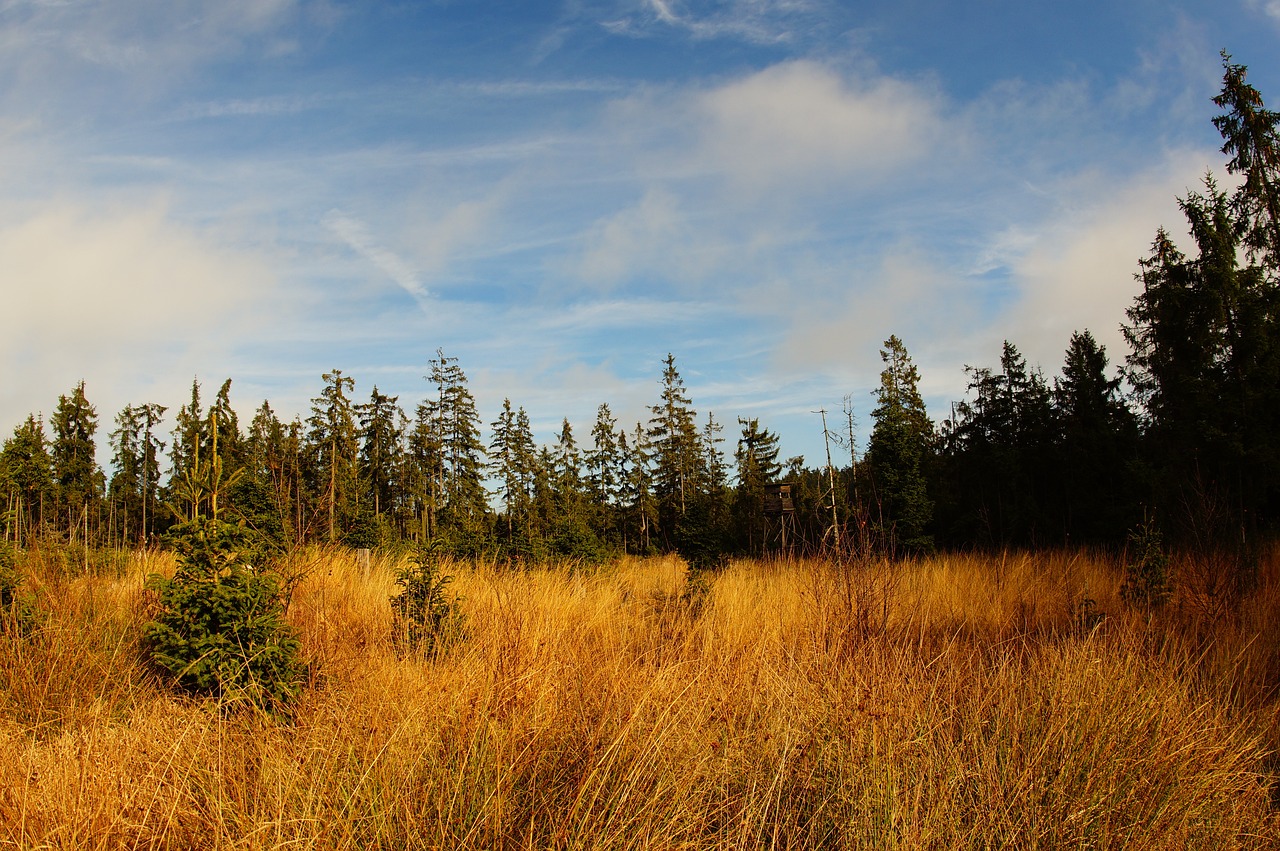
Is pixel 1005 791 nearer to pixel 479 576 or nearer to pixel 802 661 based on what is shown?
pixel 802 661

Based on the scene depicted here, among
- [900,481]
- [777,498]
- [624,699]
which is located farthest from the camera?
[900,481]

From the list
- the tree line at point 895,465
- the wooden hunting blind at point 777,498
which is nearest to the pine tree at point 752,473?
the tree line at point 895,465

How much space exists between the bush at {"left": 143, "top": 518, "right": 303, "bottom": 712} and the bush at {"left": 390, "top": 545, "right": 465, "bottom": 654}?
104 cm

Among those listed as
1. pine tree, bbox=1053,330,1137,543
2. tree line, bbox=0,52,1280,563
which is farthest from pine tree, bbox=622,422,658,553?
pine tree, bbox=1053,330,1137,543

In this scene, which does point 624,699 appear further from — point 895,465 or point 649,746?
point 895,465

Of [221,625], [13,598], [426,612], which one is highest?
[13,598]

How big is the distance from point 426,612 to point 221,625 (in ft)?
5.10

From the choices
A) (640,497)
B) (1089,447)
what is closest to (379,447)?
(640,497)

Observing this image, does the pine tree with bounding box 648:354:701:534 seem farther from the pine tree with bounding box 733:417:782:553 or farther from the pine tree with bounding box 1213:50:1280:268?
the pine tree with bounding box 1213:50:1280:268

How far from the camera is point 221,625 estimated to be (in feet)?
15.3

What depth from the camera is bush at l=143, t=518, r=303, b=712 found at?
4.41 meters

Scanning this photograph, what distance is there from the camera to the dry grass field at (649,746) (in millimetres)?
2553

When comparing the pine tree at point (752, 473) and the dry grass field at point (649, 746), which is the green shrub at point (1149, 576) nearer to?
the dry grass field at point (649, 746)

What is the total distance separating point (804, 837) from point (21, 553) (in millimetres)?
7029
